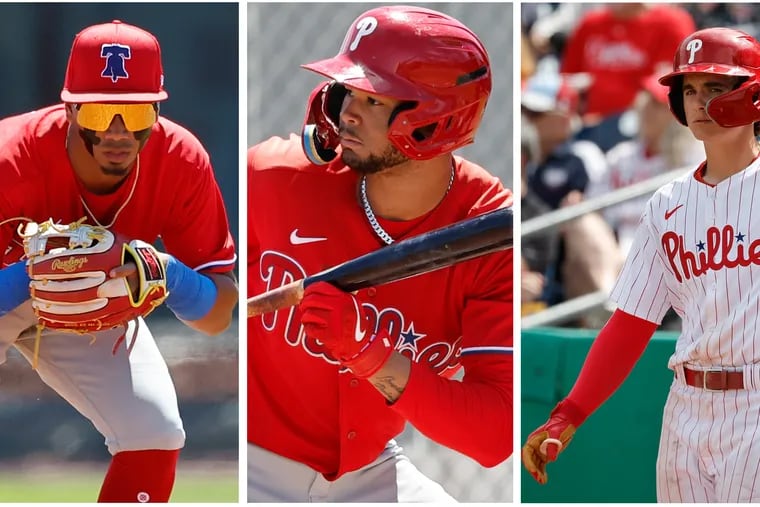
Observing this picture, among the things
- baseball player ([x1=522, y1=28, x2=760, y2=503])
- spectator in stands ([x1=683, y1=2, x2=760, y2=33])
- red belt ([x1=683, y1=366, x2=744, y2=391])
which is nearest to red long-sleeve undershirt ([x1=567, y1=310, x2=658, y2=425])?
baseball player ([x1=522, y1=28, x2=760, y2=503])

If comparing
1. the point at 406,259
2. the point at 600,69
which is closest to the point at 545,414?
the point at 406,259

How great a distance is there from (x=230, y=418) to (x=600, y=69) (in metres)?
2.55

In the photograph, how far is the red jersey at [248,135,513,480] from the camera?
9.69 feet

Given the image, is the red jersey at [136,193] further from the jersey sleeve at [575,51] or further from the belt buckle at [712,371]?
the jersey sleeve at [575,51]

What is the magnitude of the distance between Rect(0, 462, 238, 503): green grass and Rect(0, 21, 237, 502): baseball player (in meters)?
0.98

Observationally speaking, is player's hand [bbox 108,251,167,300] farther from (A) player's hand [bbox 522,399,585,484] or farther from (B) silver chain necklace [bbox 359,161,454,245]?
(A) player's hand [bbox 522,399,585,484]

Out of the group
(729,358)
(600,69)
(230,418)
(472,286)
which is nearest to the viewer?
(729,358)

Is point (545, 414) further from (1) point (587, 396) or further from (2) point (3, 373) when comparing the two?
(2) point (3, 373)

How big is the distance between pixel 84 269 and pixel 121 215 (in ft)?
0.90

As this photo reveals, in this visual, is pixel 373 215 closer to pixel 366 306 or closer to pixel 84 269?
pixel 366 306

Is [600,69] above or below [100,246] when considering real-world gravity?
above

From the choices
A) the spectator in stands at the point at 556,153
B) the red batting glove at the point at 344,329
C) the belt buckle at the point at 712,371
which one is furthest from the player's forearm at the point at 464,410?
the spectator in stands at the point at 556,153

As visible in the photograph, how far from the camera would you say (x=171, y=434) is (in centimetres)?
307

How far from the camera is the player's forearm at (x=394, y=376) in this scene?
2709 millimetres
